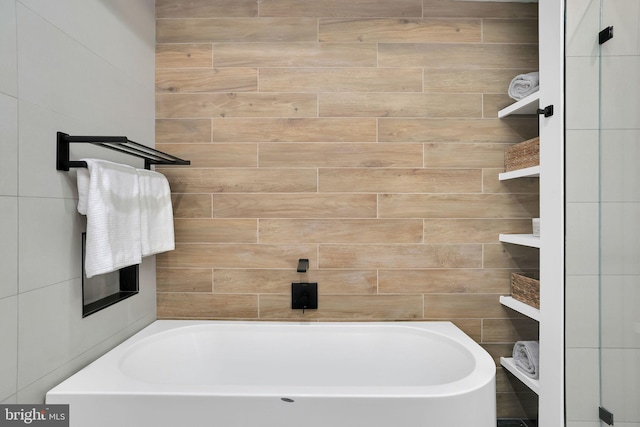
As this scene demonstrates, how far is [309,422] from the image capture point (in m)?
1.33

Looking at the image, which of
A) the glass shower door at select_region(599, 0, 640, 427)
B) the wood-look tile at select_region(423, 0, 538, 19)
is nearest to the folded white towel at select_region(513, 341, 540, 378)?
the glass shower door at select_region(599, 0, 640, 427)

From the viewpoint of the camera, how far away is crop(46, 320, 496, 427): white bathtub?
52.4 inches

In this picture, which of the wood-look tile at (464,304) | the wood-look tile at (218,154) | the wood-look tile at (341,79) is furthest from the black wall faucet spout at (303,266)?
the wood-look tile at (341,79)

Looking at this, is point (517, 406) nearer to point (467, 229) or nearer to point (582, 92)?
point (467, 229)

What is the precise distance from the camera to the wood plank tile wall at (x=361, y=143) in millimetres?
2191

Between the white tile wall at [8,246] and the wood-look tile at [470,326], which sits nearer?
the white tile wall at [8,246]

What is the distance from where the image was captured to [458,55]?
2.20m

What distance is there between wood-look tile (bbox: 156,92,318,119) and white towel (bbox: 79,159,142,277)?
2.09ft

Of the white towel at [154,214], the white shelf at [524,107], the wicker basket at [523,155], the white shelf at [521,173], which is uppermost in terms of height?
the white shelf at [524,107]

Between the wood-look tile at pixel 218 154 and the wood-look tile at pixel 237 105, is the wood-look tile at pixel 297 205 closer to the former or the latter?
the wood-look tile at pixel 218 154

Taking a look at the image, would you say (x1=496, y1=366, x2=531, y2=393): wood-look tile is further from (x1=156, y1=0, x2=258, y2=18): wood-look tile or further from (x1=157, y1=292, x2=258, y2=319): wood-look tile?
(x1=156, y1=0, x2=258, y2=18): wood-look tile

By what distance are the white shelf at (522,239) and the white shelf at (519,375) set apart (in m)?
0.67

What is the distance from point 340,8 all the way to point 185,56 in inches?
37.0

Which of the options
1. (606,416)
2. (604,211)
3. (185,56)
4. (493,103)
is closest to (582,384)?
(606,416)
